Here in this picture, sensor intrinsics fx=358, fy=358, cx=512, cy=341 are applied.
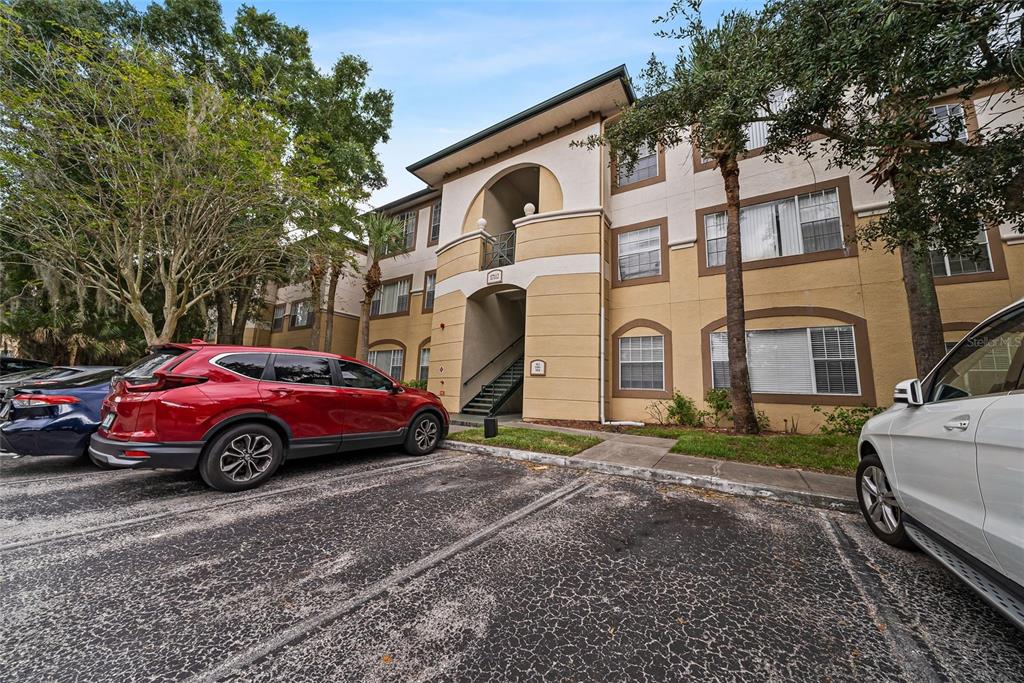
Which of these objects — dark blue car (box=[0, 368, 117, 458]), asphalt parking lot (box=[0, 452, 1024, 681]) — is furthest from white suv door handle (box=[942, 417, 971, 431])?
dark blue car (box=[0, 368, 117, 458])

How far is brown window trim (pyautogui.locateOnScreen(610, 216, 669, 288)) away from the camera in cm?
1099

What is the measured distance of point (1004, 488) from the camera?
6.03 feet

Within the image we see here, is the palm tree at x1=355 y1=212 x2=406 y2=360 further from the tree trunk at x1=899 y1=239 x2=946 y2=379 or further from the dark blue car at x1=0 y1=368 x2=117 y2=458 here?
the tree trunk at x1=899 y1=239 x2=946 y2=379

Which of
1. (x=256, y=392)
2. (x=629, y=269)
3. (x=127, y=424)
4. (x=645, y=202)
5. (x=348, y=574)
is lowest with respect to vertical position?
(x=348, y=574)

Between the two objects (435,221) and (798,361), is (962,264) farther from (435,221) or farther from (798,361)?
(435,221)

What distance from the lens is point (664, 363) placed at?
10.7m

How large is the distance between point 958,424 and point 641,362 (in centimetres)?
894

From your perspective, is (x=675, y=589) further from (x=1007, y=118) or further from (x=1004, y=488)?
(x=1007, y=118)

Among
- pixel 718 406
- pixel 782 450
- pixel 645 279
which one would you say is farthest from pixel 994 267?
pixel 645 279

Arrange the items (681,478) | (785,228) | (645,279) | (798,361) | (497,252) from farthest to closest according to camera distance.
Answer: (497,252), (645,279), (785,228), (798,361), (681,478)

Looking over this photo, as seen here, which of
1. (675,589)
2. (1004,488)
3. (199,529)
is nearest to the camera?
(1004,488)

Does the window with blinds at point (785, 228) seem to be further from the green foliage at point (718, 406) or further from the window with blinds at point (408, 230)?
the window with blinds at point (408, 230)

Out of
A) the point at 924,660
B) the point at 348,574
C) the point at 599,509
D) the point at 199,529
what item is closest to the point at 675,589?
the point at 924,660

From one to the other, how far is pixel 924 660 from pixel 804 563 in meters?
1.06
